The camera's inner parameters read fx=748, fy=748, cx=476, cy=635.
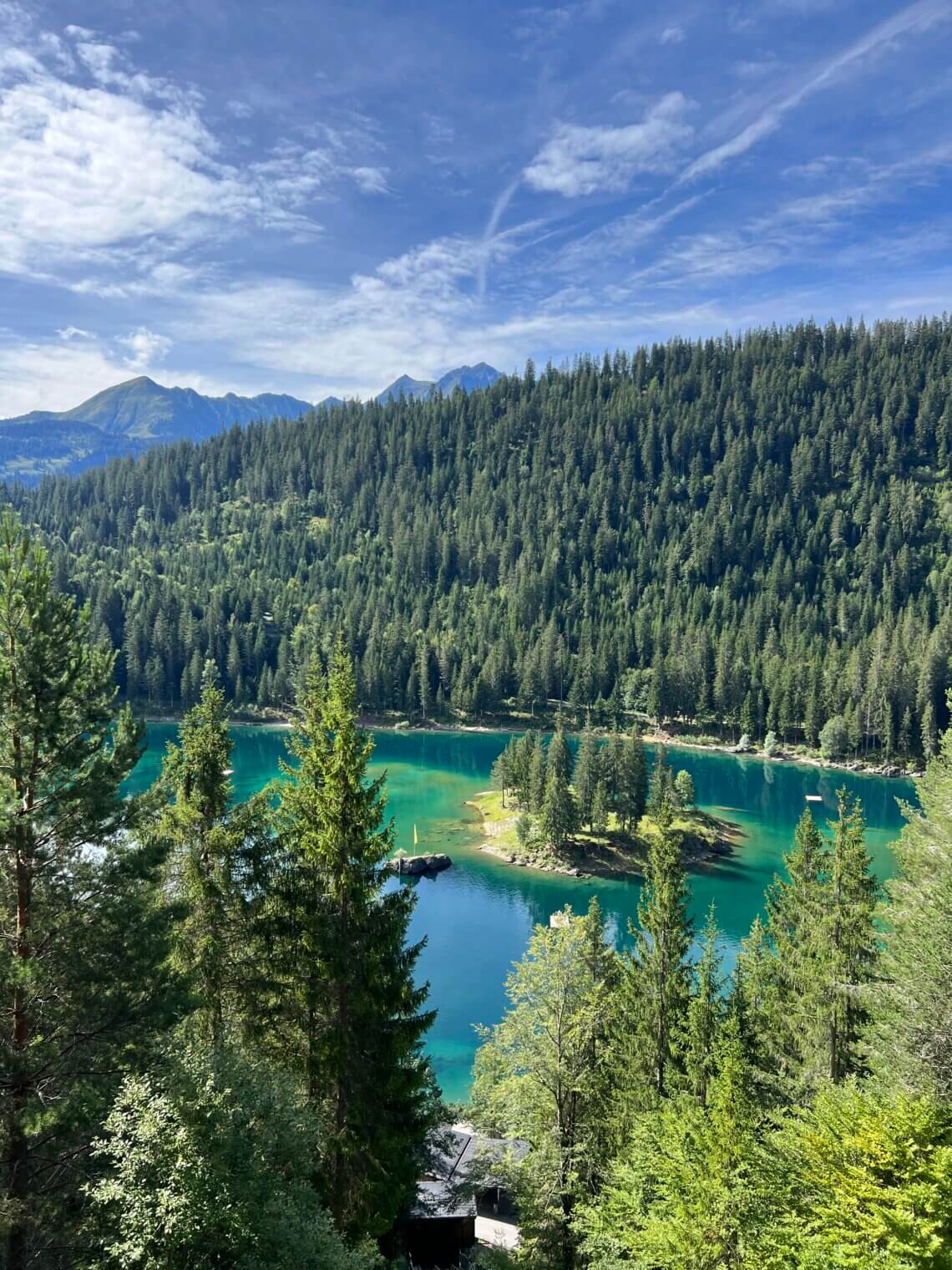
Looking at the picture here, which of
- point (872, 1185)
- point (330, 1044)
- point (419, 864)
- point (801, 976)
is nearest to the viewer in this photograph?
point (872, 1185)

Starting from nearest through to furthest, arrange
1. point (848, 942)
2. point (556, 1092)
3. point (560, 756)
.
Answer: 1. point (556, 1092)
2. point (848, 942)
3. point (560, 756)

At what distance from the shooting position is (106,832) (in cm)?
1413

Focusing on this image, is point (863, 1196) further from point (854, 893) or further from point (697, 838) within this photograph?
point (697, 838)

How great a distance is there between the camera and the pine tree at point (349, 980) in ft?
54.1

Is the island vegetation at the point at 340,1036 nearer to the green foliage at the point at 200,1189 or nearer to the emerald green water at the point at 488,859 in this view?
the green foliage at the point at 200,1189

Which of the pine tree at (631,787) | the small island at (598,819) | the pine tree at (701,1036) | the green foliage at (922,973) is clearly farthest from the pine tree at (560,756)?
the green foliage at (922,973)

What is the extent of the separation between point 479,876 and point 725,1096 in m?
56.5

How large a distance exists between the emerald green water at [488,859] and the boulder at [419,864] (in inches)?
42.5

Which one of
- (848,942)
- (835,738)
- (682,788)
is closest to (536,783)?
(682,788)

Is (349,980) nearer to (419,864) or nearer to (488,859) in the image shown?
(419,864)

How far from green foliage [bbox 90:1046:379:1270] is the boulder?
6147 cm

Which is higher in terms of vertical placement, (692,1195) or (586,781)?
(692,1195)

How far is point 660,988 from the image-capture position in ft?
84.3

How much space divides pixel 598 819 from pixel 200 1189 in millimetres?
70328
